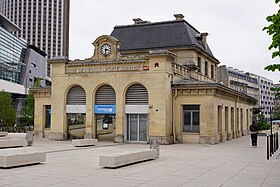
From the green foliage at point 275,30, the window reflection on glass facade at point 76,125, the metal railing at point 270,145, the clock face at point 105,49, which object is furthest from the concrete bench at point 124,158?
the window reflection on glass facade at point 76,125

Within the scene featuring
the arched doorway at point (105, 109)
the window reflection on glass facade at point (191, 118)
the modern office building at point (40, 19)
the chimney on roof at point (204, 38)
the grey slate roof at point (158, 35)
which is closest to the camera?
the window reflection on glass facade at point (191, 118)

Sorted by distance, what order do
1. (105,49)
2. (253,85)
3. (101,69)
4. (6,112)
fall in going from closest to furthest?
1. (101,69)
2. (105,49)
3. (6,112)
4. (253,85)

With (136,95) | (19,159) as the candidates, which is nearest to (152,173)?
(19,159)

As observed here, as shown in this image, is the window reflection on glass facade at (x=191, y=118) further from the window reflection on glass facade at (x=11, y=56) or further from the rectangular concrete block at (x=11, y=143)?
the window reflection on glass facade at (x=11, y=56)

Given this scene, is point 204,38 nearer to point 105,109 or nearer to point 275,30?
point 105,109

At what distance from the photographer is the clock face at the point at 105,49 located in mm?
30062

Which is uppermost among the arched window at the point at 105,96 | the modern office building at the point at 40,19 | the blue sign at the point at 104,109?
the modern office building at the point at 40,19

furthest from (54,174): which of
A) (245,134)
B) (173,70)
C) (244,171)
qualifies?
(245,134)

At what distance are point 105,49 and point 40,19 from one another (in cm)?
14202

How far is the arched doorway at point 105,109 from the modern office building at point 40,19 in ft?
443

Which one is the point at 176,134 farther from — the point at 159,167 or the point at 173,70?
the point at 159,167

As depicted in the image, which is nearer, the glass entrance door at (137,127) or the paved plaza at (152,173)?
the paved plaza at (152,173)

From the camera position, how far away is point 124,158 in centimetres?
1512

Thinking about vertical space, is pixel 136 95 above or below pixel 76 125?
above
